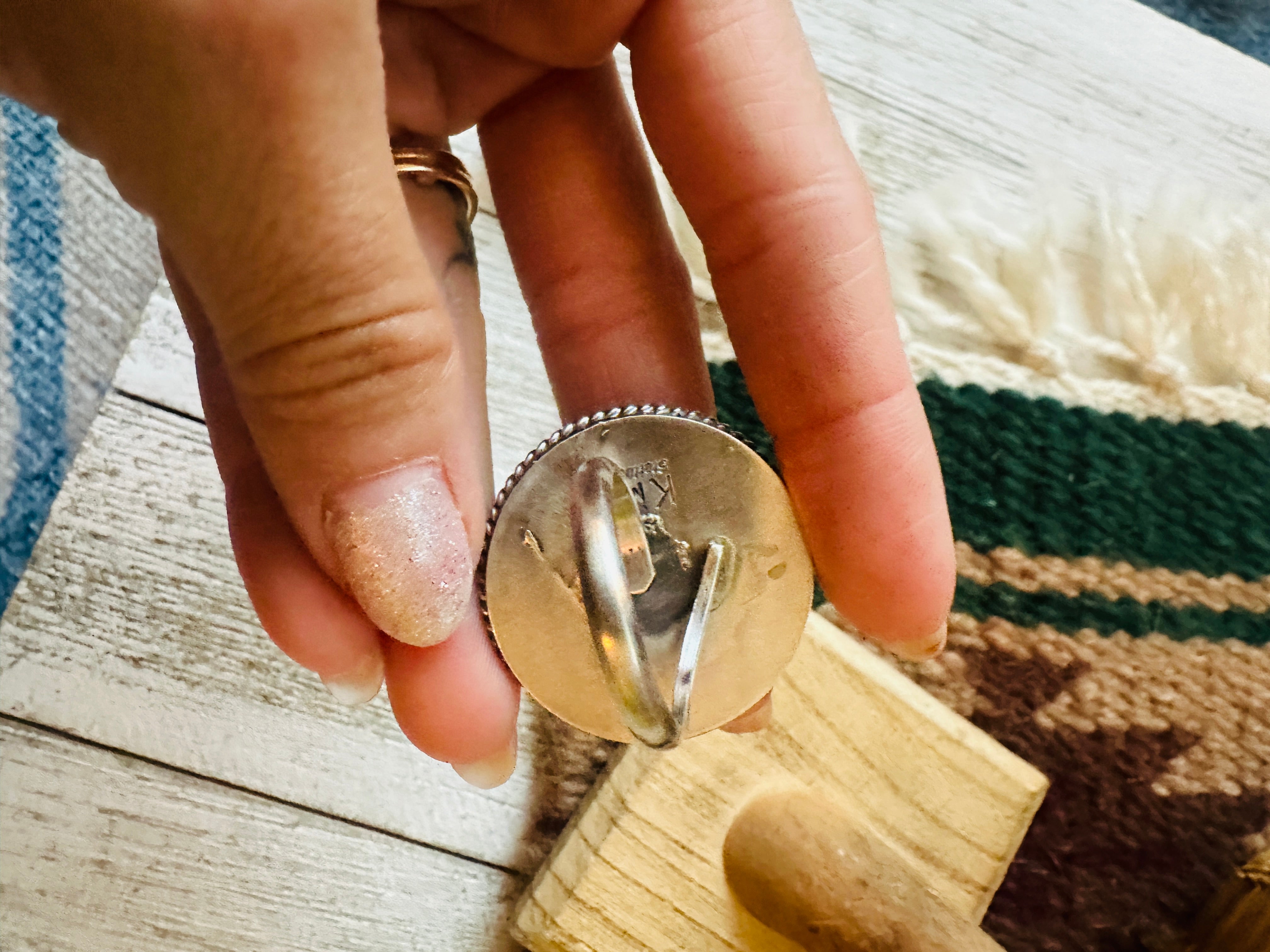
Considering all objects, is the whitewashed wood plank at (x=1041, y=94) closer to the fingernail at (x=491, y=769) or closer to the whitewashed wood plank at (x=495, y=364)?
the whitewashed wood plank at (x=495, y=364)

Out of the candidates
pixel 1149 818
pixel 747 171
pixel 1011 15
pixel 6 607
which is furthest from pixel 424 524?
pixel 1011 15

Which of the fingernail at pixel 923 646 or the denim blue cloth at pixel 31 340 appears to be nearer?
the fingernail at pixel 923 646

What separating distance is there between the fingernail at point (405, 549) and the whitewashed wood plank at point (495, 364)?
0.66ft

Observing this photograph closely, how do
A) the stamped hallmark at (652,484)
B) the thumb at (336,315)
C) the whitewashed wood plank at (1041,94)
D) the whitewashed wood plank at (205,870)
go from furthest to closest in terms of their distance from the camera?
the whitewashed wood plank at (1041,94)
the whitewashed wood plank at (205,870)
the stamped hallmark at (652,484)
the thumb at (336,315)

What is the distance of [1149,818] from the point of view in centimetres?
54

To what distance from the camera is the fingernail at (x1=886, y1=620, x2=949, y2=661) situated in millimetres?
452

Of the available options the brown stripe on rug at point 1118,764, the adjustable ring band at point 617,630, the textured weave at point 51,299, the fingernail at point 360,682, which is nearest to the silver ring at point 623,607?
the adjustable ring band at point 617,630

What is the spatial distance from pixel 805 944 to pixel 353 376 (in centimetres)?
33

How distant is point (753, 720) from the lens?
47 centimetres

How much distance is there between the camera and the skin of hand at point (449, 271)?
28cm

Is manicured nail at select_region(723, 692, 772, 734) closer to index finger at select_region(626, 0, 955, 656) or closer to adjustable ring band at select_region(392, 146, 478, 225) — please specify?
index finger at select_region(626, 0, 955, 656)

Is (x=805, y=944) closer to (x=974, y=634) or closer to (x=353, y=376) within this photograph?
(x=974, y=634)

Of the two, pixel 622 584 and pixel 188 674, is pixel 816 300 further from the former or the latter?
pixel 188 674

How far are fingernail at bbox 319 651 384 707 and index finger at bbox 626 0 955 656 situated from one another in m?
0.20
